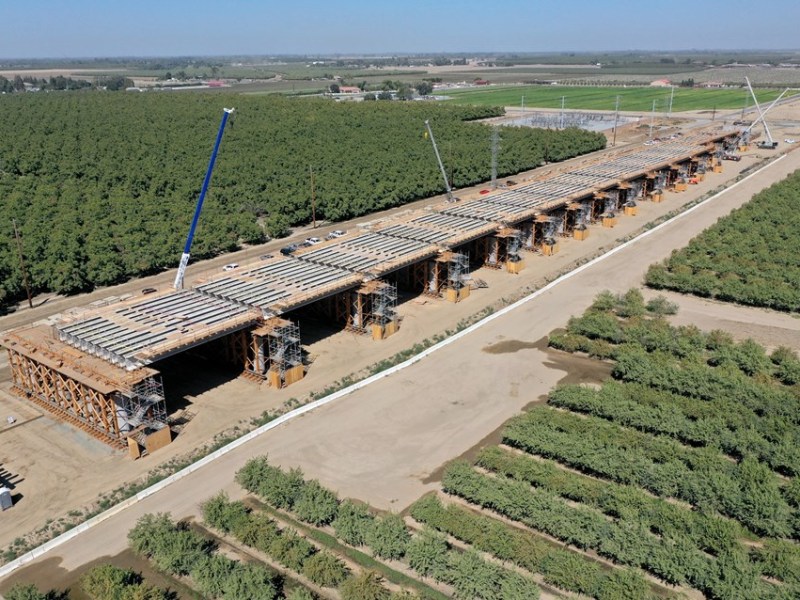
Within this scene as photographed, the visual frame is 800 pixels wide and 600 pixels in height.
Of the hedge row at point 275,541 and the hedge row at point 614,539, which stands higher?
the hedge row at point 614,539

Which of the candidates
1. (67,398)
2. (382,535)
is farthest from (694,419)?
(67,398)

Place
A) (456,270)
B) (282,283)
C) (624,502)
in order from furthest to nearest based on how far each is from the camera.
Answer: (456,270)
(282,283)
(624,502)

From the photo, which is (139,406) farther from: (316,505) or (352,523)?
(352,523)

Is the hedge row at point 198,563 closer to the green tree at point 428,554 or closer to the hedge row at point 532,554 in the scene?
the green tree at point 428,554

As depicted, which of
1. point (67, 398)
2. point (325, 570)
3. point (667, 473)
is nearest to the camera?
point (325, 570)

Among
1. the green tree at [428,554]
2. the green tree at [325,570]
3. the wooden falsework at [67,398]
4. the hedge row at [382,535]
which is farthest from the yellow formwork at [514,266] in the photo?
the green tree at [325,570]

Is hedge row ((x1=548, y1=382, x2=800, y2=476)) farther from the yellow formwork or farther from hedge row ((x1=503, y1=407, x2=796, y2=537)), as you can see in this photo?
Result: the yellow formwork
